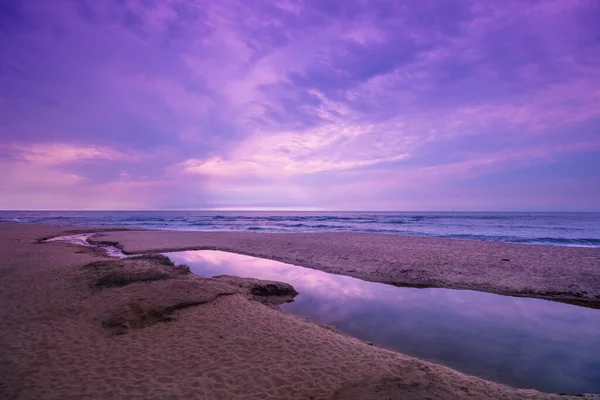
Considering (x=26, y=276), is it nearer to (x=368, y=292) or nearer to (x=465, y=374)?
(x=368, y=292)

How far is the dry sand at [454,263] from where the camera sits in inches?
592

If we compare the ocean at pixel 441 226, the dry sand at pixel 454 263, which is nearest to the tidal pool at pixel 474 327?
the dry sand at pixel 454 263

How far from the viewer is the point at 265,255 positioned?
25000mm

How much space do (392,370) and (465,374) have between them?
5.77 feet

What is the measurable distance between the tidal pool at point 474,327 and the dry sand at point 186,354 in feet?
Result: 4.19

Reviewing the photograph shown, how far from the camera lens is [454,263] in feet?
66.0

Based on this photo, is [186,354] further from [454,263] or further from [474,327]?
[454,263]

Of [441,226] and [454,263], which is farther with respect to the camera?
[441,226]

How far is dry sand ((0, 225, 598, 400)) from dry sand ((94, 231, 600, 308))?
31.6 feet

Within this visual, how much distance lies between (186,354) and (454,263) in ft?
59.7

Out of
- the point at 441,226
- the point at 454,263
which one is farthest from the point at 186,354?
the point at 441,226

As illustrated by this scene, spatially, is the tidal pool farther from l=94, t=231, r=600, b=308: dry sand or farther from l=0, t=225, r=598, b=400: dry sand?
l=94, t=231, r=600, b=308: dry sand

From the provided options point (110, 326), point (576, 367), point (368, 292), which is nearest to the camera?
point (576, 367)

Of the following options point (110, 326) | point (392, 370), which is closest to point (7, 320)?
point (110, 326)
